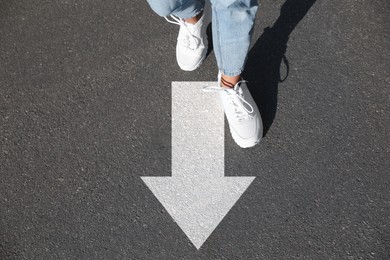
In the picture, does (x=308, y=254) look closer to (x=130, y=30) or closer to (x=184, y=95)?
(x=184, y=95)

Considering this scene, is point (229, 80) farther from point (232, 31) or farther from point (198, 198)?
point (198, 198)

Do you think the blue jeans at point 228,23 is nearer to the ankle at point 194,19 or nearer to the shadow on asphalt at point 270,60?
the ankle at point 194,19

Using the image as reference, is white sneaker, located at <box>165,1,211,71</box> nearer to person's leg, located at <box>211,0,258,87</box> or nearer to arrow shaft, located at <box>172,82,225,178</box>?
arrow shaft, located at <box>172,82,225,178</box>

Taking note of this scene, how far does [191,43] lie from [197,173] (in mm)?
753

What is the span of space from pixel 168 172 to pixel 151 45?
2.65 ft

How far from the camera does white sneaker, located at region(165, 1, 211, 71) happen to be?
9.07 ft

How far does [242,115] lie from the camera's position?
267 centimetres

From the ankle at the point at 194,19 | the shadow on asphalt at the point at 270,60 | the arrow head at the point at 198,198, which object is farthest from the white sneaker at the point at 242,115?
the ankle at the point at 194,19

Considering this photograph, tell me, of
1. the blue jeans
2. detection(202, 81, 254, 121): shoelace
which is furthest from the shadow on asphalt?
the blue jeans

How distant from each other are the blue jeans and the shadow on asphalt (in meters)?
0.40

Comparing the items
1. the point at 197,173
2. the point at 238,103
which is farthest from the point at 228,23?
the point at 197,173

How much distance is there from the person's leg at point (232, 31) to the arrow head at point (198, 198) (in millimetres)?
614

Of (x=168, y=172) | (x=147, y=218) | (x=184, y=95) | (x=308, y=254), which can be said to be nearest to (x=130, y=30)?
(x=184, y=95)

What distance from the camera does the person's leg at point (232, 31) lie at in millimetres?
2096
